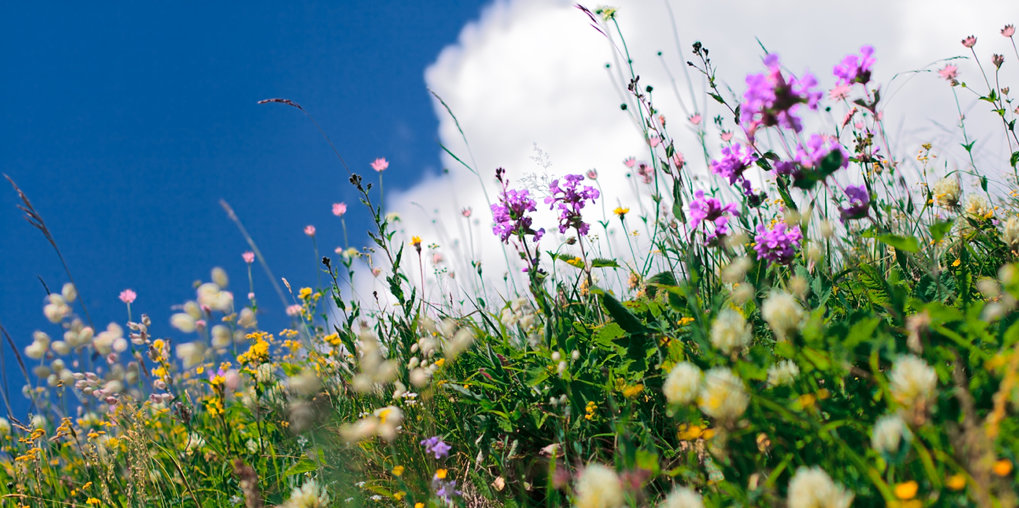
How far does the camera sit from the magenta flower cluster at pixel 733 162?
2119 millimetres

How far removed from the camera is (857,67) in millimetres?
1966

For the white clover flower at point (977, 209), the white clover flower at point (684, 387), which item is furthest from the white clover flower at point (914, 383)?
the white clover flower at point (977, 209)

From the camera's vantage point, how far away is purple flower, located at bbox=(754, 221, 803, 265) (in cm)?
209

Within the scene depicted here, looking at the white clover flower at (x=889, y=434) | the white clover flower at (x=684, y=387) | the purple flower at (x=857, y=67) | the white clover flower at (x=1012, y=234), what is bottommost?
the white clover flower at (x=889, y=434)

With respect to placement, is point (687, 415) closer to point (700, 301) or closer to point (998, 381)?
point (998, 381)

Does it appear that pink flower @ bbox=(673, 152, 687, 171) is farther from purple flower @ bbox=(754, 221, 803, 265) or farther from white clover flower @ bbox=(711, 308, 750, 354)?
white clover flower @ bbox=(711, 308, 750, 354)

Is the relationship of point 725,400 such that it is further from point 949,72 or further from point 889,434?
point 949,72

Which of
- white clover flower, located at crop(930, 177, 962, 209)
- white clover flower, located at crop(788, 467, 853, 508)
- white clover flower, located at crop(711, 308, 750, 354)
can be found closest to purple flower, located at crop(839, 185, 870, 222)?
white clover flower, located at crop(711, 308, 750, 354)

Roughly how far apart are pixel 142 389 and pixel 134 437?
1.94 meters

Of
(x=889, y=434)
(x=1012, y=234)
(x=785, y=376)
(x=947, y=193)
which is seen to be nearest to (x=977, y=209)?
(x=947, y=193)

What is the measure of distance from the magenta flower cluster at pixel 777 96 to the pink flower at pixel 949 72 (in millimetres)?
3194

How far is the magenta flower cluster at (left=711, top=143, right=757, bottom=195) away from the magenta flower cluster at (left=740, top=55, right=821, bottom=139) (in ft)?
1.77

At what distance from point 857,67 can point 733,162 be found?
454mm

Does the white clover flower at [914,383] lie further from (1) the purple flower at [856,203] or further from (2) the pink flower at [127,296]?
(2) the pink flower at [127,296]
